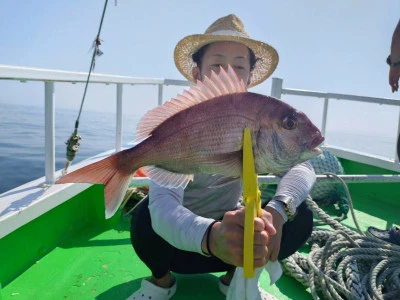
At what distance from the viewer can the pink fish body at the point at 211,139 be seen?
79 centimetres

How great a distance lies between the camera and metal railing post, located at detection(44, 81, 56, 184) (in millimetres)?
1931

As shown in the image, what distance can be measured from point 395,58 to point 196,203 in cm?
214

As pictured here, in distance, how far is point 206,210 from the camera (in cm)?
168

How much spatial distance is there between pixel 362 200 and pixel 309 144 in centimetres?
317

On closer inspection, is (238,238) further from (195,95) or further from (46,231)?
(46,231)

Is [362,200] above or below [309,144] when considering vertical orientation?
below

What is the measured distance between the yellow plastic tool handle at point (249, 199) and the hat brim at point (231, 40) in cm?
87

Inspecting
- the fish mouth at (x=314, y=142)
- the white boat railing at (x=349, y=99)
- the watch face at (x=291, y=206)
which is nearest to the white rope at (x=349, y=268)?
the watch face at (x=291, y=206)

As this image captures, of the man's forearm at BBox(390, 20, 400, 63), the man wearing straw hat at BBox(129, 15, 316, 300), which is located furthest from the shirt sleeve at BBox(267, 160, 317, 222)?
the man's forearm at BBox(390, 20, 400, 63)

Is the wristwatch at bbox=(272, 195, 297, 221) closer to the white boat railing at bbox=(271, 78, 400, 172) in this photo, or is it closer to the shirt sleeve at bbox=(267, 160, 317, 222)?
the shirt sleeve at bbox=(267, 160, 317, 222)

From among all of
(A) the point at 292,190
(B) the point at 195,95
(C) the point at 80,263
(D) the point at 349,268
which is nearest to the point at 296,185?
(A) the point at 292,190

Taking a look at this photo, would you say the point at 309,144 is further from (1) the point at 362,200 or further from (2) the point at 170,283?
(1) the point at 362,200

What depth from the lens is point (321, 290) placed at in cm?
186

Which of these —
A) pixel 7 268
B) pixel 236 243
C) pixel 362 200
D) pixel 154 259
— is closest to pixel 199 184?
pixel 154 259
